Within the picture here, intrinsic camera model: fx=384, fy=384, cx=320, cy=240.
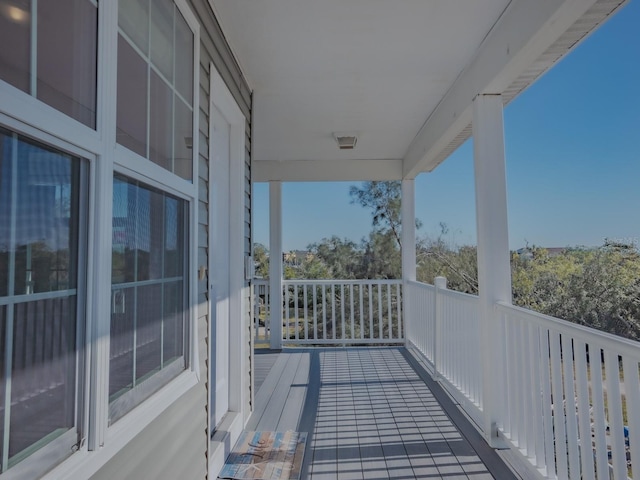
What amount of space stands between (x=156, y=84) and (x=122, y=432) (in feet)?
3.97

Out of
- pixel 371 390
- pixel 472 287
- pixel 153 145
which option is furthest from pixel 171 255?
pixel 472 287

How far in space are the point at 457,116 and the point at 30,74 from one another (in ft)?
9.79

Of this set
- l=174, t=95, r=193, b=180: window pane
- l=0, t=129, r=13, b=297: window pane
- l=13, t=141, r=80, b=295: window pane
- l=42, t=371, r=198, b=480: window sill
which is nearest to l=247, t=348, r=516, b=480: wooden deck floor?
l=42, t=371, r=198, b=480: window sill

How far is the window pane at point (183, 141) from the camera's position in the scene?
1.68 meters

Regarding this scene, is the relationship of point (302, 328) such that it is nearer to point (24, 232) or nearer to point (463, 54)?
point (463, 54)

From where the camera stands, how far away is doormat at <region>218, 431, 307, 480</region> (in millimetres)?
2271

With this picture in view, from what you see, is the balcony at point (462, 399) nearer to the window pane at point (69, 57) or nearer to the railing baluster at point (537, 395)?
the railing baluster at point (537, 395)

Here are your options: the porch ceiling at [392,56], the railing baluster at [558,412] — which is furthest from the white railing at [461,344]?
the porch ceiling at [392,56]

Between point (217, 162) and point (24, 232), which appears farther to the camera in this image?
point (217, 162)

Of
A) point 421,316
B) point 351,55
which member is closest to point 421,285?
point 421,316

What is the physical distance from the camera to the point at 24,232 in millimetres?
781

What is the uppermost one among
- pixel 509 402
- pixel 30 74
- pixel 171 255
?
pixel 30 74

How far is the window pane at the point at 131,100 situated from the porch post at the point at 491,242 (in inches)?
86.3


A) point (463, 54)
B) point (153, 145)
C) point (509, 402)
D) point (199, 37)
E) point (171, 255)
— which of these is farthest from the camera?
point (463, 54)
